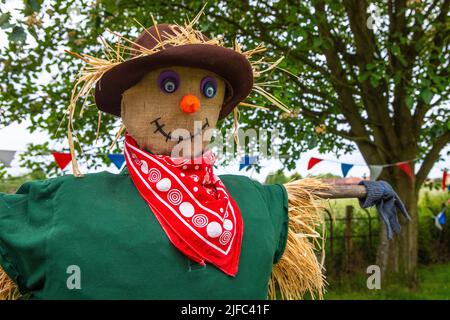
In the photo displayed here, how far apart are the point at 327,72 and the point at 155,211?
379 cm

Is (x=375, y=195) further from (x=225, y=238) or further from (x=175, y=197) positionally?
(x=175, y=197)

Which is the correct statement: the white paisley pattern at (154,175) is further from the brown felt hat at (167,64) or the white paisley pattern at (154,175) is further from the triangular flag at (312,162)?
the triangular flag at (312,162)

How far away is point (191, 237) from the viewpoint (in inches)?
62.1

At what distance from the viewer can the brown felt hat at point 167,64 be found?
1.65m

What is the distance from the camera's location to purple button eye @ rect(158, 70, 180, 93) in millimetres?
1702

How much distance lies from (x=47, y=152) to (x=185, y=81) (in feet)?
10.6

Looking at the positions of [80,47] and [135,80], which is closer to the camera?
[135,80]

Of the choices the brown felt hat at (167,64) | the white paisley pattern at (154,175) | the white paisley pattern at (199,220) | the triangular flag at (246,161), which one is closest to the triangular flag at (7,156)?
the triangular flag at (246,161)

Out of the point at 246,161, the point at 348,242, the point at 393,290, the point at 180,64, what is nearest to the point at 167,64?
the point at 180,64

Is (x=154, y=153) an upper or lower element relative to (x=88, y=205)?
upper

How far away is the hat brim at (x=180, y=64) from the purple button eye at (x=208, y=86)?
0.03 metres

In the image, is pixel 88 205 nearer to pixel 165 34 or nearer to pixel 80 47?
pixel 165 34

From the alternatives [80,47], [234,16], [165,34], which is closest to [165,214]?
[165,34]

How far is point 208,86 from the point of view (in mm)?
1771
